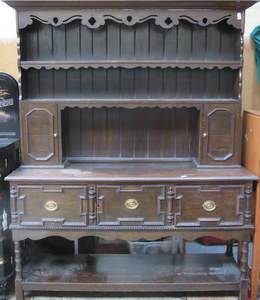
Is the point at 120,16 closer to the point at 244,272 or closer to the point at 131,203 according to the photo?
the point at 131,203

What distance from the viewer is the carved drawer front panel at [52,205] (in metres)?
2.10

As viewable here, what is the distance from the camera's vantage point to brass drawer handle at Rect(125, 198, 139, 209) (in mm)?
2115

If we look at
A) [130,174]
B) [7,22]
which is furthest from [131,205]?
[7,22]

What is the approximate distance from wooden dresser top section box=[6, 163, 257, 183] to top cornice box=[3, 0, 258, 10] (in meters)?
0.97

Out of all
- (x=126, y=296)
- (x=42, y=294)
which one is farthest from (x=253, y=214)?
(x=42, y=294)

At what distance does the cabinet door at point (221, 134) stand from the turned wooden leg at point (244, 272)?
53 centimetres

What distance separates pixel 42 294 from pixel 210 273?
3.55 ft

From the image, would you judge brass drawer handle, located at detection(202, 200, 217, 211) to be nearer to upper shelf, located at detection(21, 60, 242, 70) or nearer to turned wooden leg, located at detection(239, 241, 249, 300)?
turned wooden leg, located at detection(239, 241, 249, 300)

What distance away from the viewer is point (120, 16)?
217cm

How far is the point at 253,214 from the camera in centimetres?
221

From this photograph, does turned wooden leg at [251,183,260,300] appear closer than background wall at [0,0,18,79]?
Yes

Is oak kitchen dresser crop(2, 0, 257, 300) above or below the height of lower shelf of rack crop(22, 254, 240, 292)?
above

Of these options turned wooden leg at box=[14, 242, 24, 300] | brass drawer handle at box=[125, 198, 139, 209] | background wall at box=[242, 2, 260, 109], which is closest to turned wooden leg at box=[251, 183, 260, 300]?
brass drawer handle at box=[125, 198, 139, 209]

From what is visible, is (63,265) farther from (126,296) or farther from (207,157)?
(207,157)
